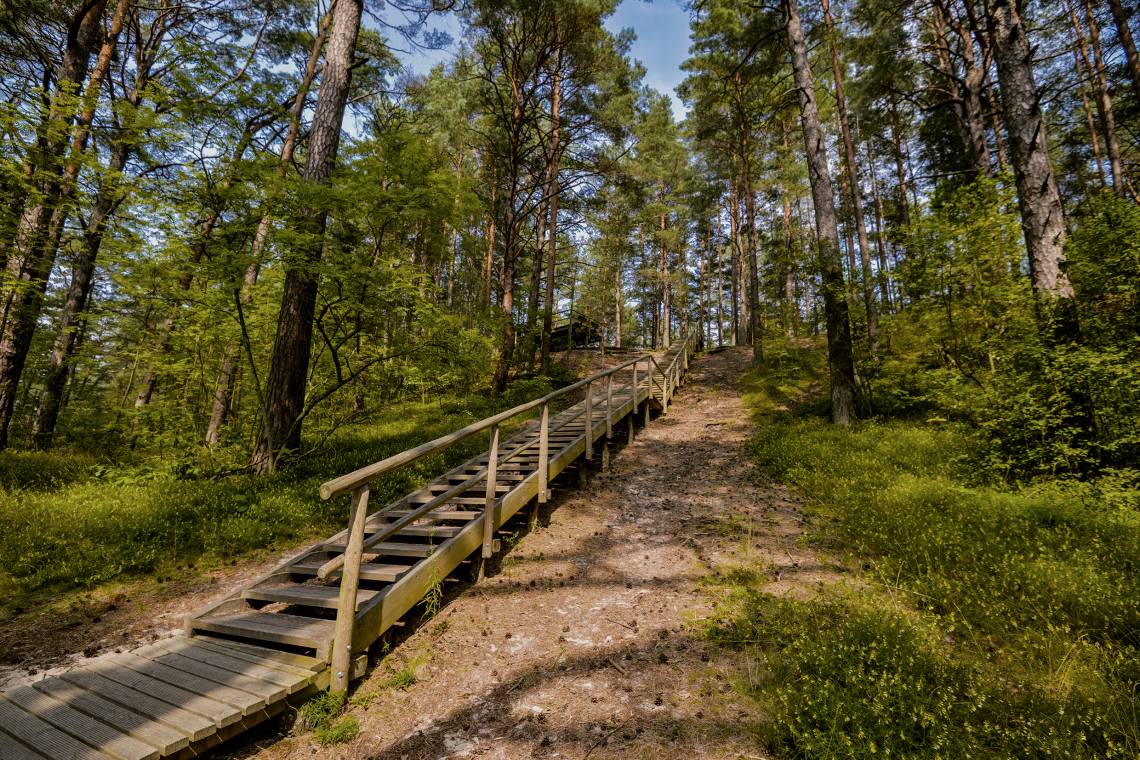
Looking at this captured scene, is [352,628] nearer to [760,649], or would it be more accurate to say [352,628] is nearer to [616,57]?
[760,649]

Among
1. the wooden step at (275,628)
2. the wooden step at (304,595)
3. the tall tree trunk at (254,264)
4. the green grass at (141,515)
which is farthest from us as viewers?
the tall tree trunk at (254,264)

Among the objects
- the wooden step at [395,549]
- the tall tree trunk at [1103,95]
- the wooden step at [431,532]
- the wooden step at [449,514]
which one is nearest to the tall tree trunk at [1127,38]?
the tall tree trunk at [1103,95]

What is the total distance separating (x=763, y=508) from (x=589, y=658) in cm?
396

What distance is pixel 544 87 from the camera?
49.3 feet

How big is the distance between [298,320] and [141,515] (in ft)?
11.0

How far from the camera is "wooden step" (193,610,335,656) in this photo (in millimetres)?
3348

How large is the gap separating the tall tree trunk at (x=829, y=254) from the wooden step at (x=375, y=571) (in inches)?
356

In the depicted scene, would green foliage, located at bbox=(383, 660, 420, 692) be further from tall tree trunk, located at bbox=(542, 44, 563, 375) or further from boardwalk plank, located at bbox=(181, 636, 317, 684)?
tall tree trunk, located at bbox=(542, 44, 563, 375)

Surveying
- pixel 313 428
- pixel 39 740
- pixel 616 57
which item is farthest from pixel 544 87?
pixel 39 740

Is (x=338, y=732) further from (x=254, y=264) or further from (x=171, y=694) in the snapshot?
(x=254, y=264)

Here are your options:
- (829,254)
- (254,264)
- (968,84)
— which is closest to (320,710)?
(254,264)

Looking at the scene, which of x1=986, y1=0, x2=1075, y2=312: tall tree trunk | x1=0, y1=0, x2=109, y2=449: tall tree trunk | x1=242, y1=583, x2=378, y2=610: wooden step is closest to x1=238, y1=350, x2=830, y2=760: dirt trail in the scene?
x1=242, y1=583, x2=378, y2=610: wooden step

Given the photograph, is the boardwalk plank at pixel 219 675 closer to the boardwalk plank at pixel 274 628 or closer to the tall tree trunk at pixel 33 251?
the boardwalk plank at pixel 274 628

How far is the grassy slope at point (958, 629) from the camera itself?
2.46 metres
